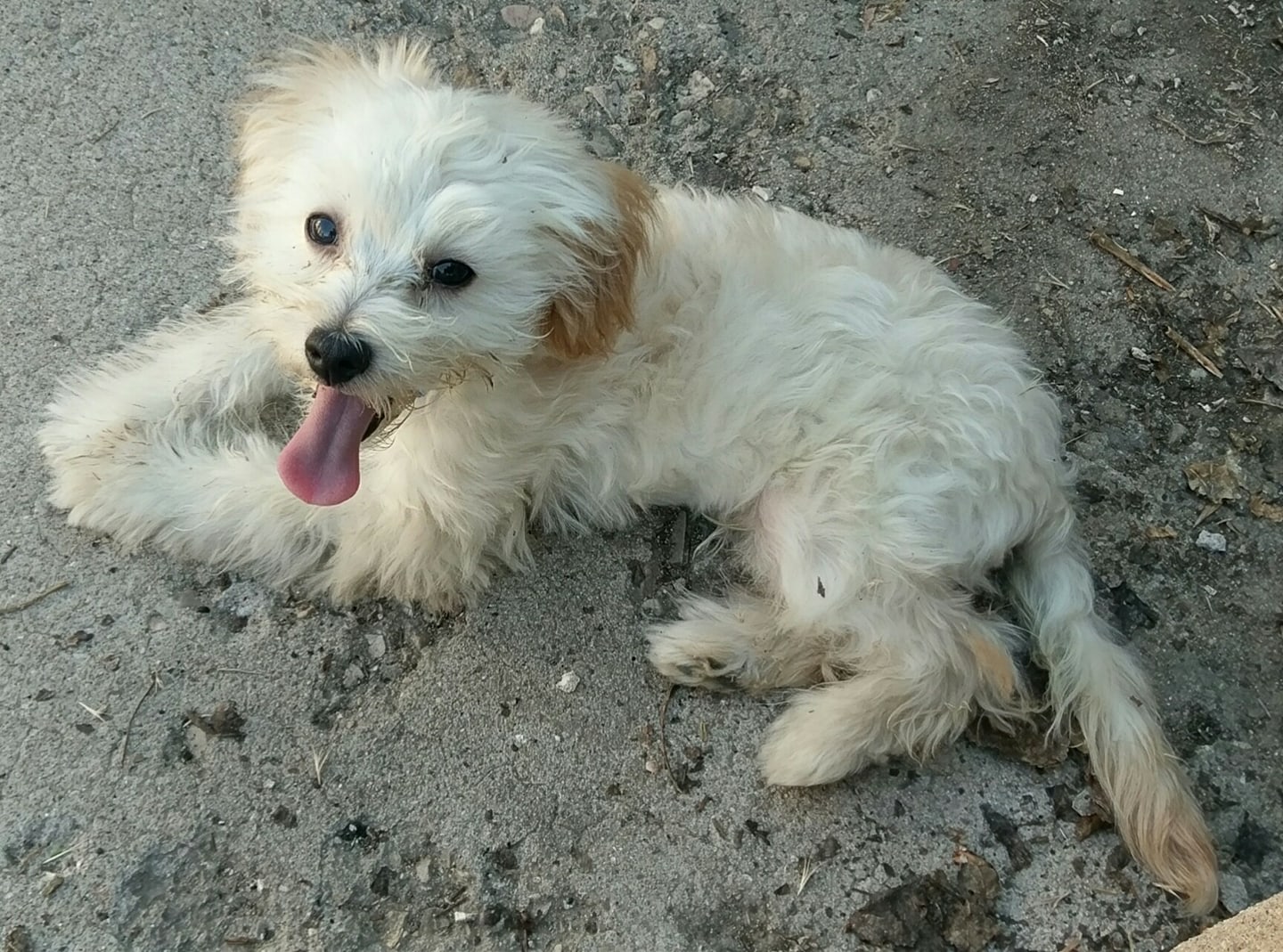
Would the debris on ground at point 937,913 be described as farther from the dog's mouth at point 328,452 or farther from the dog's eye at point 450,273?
the dog's eye at point 450,273

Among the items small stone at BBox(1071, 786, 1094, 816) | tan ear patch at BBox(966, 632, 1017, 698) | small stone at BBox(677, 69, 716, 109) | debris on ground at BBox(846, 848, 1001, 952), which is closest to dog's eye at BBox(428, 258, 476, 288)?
tan ear patch at BBox(966, 632, 1017, 698)

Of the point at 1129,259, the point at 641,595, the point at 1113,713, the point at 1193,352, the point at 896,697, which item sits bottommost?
the point at 641,595

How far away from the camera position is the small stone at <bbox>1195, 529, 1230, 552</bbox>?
9.91ft

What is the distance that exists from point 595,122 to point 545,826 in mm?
2440

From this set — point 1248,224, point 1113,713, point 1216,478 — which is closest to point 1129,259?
point 1248,224

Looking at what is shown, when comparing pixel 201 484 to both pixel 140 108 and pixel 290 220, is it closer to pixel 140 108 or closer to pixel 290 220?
pixel 290 220

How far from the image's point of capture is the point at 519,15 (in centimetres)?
384

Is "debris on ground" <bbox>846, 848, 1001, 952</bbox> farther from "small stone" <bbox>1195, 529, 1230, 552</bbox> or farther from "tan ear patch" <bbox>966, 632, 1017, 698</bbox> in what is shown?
"small stone" <bbox>1195, 529, 1230, 552</bbox>

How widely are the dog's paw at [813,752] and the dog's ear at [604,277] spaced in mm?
1063

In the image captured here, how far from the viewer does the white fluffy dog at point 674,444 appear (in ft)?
7.36

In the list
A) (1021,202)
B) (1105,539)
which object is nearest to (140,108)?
(1021,202)

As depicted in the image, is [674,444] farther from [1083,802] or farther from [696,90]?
[696,90]

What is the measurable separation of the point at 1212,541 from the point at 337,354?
2.57m

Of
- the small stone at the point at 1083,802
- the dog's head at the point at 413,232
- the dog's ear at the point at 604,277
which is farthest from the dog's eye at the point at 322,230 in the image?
the small stone at the point at 1083,802
